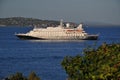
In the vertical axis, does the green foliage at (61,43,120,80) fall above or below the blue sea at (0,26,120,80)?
above

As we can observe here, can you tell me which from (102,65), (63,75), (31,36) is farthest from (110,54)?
(31,36)

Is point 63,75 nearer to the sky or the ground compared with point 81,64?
nearer to the ground

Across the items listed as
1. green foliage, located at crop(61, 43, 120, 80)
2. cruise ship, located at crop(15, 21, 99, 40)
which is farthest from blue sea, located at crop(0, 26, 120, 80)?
cruise ship, located at crop(15, 21, 99, 40)

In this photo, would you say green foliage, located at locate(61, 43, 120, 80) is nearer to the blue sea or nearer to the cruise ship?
the blue sea

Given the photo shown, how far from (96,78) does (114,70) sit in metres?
0.42

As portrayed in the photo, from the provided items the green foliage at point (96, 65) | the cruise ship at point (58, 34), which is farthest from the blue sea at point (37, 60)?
the cruise ship at point (58, 34)

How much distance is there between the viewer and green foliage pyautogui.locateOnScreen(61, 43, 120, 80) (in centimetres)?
1070

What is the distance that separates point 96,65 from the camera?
11.3 meters

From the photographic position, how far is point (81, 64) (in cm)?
1184

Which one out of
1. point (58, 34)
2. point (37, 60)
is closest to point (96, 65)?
point (37, 60)

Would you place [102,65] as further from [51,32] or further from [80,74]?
[51,32]

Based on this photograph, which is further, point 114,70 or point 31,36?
point 31,36

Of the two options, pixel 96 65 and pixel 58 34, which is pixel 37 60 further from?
pixel 58 34

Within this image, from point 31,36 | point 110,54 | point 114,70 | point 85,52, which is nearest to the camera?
point 114,70
